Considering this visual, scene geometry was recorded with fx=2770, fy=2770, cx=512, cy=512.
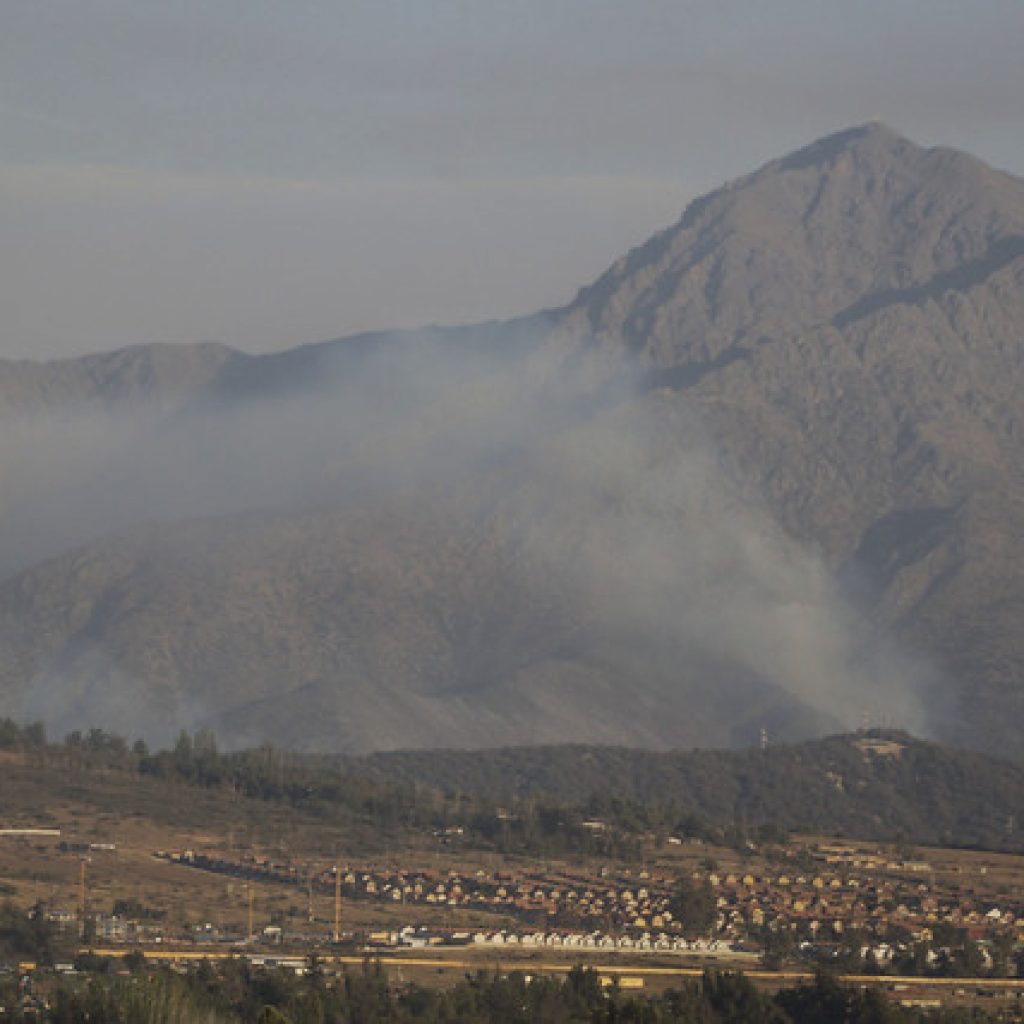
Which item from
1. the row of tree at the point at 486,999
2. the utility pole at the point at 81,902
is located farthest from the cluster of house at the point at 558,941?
the row of tree at the point at 486,999

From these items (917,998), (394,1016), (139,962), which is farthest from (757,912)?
(394,1016)

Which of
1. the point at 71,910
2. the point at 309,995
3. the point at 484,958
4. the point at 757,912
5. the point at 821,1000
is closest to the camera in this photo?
the point at 309,995

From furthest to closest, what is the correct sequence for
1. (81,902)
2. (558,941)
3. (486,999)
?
(81,902) → (558,941) → (486,999)

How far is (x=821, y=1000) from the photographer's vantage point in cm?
12925

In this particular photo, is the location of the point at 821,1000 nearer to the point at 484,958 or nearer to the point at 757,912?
the point at 484,958

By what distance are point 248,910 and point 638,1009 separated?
9177 cm

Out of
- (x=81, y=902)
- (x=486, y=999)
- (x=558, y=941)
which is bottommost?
(x=486, y=999)

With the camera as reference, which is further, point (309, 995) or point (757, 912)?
point (757, 912)

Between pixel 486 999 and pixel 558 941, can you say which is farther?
pixel 558 941

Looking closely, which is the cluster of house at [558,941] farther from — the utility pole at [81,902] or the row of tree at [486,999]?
the row of tree at [486,999]

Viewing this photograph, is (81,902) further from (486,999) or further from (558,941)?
(486,999)

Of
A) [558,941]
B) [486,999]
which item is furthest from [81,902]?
[486,999]

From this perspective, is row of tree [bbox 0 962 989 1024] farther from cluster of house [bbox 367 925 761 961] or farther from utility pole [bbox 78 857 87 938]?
cluster of house [bbox 367 925 761 961]

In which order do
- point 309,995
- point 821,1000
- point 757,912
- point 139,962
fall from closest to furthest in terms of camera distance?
point 309,995 < point 821,1000 < point 139,962 < point 757,912
